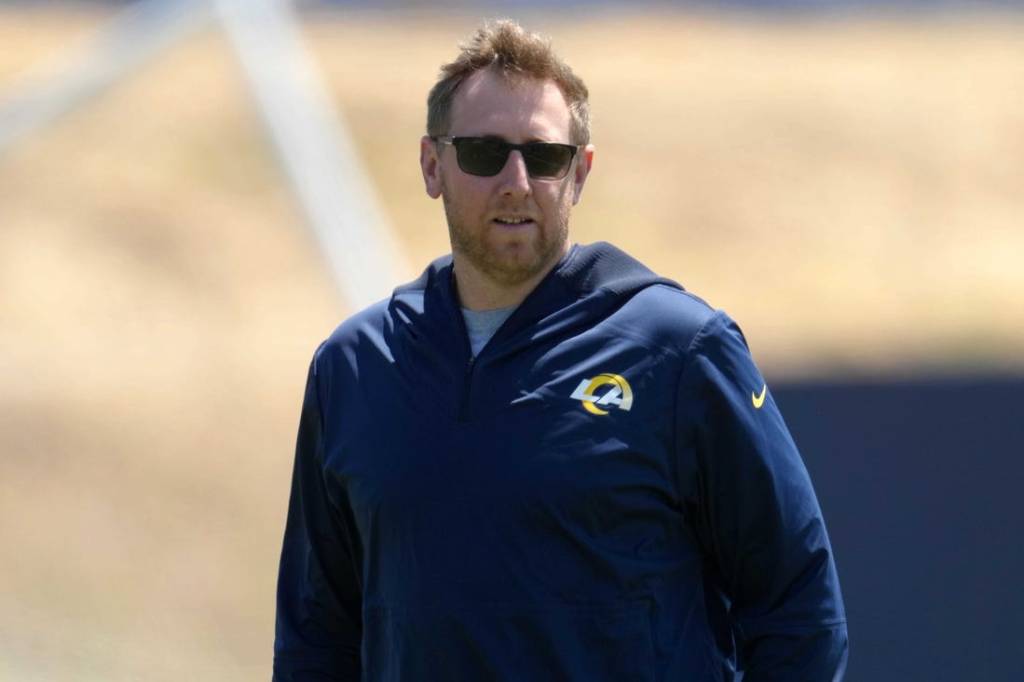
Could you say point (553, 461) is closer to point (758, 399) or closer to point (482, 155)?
point (758, 399)

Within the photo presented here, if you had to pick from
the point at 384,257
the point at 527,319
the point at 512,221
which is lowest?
the point at 384,257

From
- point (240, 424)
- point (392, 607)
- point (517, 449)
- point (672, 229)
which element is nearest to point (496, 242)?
point (517, 449)

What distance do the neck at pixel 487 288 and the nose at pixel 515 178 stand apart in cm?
12

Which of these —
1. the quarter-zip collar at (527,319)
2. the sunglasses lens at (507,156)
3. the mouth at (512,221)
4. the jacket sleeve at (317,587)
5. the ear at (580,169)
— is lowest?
the jacket sleeve at (317,587)

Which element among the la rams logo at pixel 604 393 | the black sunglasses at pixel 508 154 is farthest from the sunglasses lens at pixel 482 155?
the la rams logo at pixel 604 393

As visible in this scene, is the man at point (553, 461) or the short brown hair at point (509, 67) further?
the short brown hair at point (509, 67)

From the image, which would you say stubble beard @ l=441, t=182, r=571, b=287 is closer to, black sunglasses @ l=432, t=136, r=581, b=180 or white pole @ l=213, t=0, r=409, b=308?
black sunglasses @ l=432, t=136, r=581, b=180

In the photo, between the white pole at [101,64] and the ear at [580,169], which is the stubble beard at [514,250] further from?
the white pole at [101,64]

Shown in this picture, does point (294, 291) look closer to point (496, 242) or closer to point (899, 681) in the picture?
point (899, 681)

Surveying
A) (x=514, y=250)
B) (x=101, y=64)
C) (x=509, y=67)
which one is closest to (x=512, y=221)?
(x=514, y=250)

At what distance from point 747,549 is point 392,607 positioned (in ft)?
1.62

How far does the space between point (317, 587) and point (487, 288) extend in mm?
541

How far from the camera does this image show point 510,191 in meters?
2.16

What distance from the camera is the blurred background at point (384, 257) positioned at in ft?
16.5
